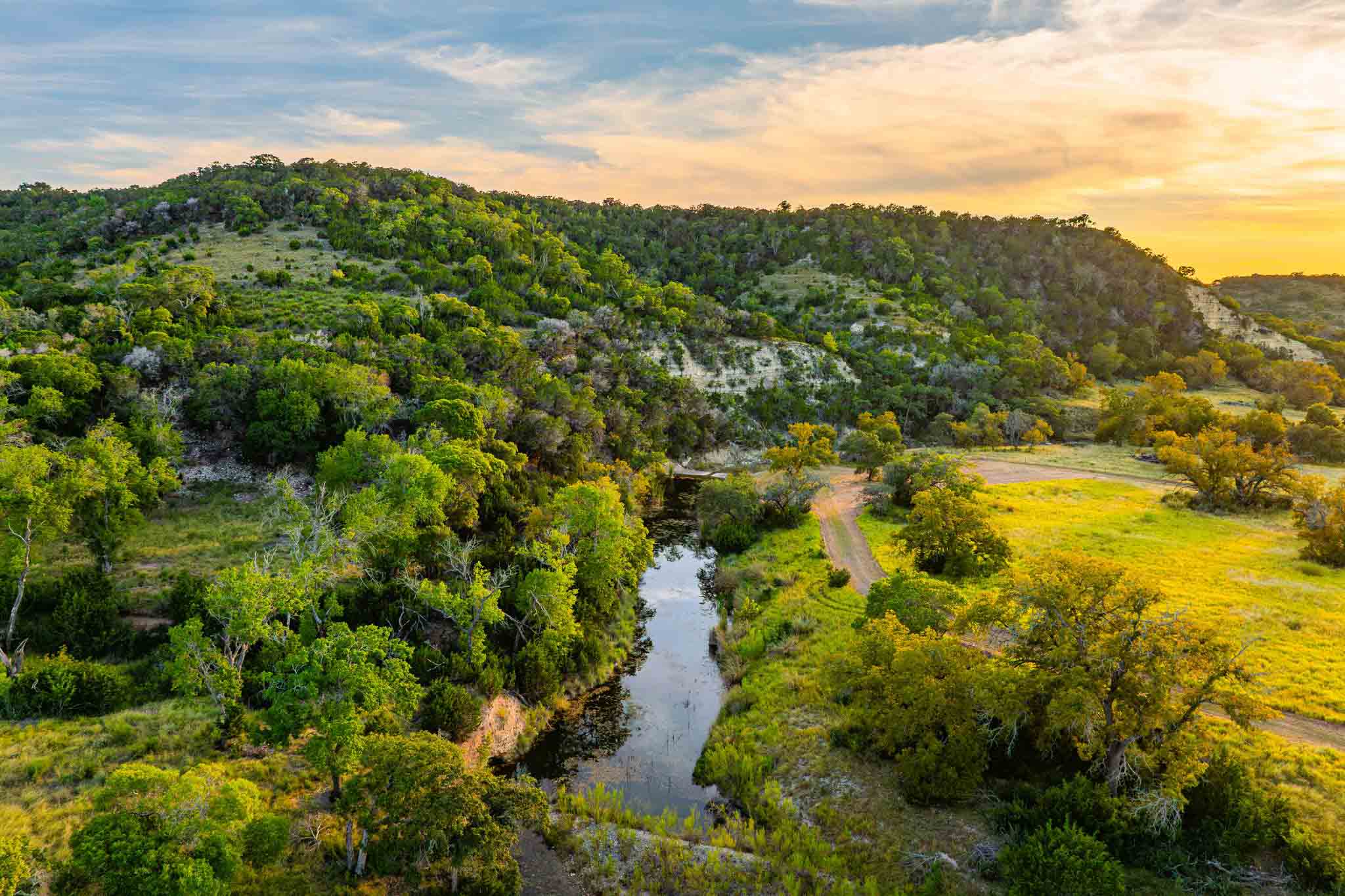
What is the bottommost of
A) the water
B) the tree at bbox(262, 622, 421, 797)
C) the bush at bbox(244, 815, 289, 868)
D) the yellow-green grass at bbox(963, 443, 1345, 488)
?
the water

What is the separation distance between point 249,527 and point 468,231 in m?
90.9

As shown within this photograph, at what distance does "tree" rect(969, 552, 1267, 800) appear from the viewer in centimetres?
2317

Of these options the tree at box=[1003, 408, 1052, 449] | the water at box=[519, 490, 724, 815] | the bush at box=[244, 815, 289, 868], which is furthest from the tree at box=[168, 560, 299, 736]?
the tree at box=[1003, 408, 1052, 449]

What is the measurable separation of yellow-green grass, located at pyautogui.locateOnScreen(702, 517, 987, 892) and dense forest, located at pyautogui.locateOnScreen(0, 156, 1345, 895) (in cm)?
135

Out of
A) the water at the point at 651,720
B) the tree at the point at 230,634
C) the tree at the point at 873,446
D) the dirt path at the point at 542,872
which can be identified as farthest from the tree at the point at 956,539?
the tree at the point at 230,634

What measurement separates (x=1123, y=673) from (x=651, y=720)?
22.7 m

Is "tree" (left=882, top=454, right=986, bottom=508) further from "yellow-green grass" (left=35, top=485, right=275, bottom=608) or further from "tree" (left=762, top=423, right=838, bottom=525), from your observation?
"yellow-green grass" (left=35, top=485, right=275, bottom=608)

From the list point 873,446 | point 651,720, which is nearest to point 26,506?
point 651,720

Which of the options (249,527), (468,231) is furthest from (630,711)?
Answer: (468,231)

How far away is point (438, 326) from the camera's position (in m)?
83.0

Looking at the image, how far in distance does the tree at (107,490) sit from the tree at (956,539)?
5222cm

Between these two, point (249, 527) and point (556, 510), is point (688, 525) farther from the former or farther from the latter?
point (249, 527)

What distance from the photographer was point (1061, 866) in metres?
21.1

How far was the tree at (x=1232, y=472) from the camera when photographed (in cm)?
6253
